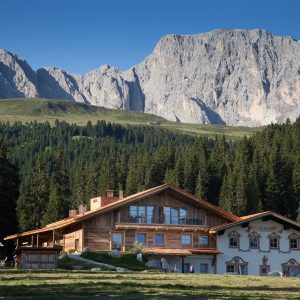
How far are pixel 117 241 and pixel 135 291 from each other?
131 ft

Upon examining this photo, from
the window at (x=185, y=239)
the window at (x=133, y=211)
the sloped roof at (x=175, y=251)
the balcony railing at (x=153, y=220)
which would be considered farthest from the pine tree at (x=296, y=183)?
the window at (x=133, y=211)

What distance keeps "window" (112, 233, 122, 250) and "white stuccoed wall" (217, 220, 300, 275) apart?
9.55 metres

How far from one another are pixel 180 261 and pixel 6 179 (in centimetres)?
2265

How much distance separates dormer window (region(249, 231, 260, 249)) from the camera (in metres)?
65.9

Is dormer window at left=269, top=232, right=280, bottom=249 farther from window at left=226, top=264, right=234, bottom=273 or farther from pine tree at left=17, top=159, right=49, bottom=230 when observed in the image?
pine tree at left=17, top=159, right=49, bottom=230

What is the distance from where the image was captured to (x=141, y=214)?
65250 millimetres

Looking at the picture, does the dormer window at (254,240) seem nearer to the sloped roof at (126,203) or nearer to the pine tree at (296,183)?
the sloped roof at (126,203)

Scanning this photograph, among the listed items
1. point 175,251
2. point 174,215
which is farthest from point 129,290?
point 174,215

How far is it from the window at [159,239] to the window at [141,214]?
1421 millimetres

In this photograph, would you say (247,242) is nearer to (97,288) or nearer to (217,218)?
(217,218)

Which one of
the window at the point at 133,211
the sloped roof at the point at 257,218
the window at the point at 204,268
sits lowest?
the window at the point at 204,268

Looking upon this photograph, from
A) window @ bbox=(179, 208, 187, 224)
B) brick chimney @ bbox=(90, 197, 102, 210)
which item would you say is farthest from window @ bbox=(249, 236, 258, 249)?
brick chimney @ bbox=(90, 197, 102, 210)

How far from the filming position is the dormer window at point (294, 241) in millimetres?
66812

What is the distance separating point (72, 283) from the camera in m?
27.3
